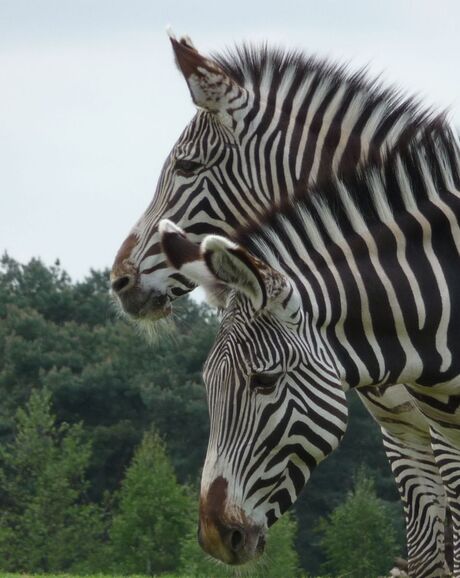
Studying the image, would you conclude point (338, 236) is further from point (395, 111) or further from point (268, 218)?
point (395, 111)

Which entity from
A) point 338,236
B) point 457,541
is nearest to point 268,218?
point 338,236

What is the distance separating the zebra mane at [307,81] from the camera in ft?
33.6

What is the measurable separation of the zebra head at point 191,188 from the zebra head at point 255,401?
10.9 feet

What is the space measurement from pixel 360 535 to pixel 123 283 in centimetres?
5108

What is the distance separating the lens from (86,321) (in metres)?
76.2

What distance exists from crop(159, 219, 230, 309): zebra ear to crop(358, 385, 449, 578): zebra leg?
357 centimetres

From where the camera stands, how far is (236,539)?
6.81 meters

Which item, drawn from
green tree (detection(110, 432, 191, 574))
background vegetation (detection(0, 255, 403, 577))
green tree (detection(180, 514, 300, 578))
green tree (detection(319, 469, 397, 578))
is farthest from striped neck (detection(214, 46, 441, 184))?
green tree (detection(319, 469, 397, 578))

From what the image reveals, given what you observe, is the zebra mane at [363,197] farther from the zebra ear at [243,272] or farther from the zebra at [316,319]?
the zebra ear at [243,272]

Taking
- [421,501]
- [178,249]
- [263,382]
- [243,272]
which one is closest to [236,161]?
[421,501]

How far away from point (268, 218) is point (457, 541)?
2.81 m

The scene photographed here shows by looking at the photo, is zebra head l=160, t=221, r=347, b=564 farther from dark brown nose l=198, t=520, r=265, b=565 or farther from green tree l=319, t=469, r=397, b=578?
green tree l=319, t=469, r=397, b=578

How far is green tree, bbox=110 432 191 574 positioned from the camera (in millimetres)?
57094

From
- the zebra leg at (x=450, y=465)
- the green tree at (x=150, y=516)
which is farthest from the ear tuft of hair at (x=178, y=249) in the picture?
the green tree at (x=150, y=516)
